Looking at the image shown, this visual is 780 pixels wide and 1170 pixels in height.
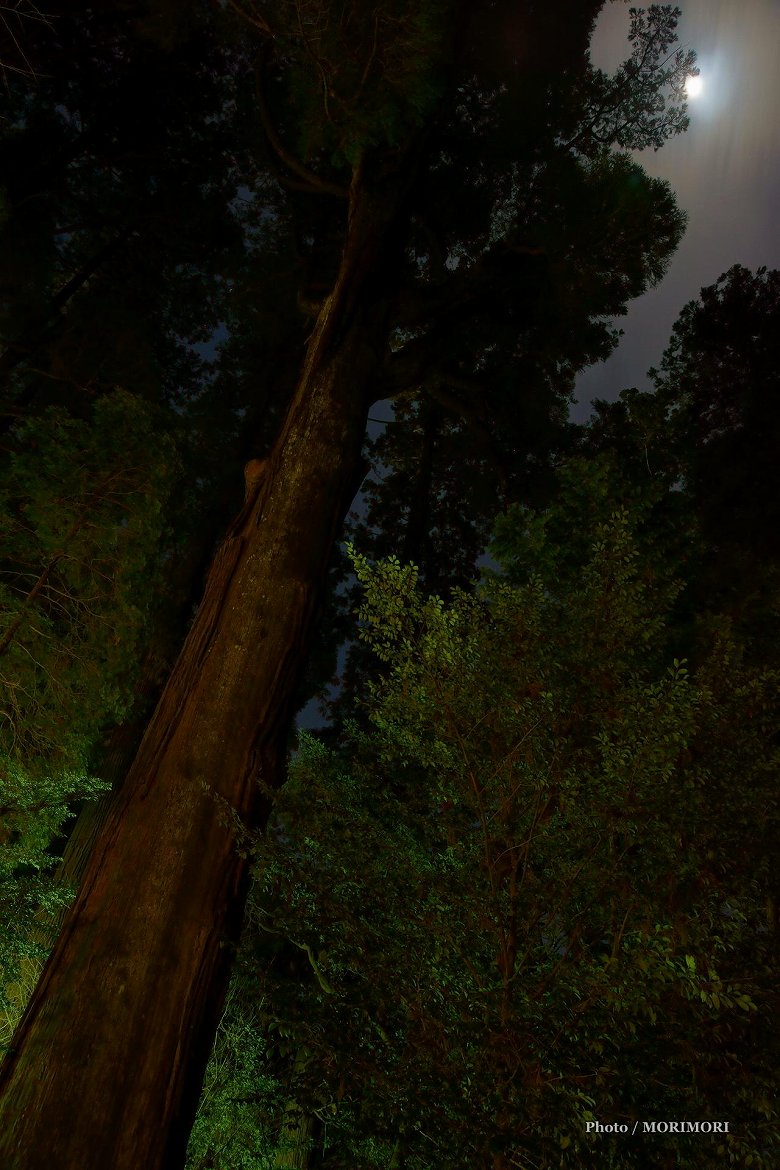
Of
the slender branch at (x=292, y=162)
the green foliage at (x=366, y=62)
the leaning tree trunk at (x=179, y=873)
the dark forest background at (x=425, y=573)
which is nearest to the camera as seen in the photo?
the leaning tree trunk at (x=179, y=873)

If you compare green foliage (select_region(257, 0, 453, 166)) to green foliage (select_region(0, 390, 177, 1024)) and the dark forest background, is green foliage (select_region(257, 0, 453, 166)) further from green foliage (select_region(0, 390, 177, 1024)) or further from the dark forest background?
green foliage (select_region(0, 390, 177, 1024))

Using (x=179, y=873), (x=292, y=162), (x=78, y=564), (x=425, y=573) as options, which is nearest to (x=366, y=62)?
(x=292, y=162)

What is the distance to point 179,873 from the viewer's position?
262 centimetres

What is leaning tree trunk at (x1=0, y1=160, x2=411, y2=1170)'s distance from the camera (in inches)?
83.2

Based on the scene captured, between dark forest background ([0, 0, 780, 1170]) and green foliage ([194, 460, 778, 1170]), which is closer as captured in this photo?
green foliage ([194, 460, 778, 1170])

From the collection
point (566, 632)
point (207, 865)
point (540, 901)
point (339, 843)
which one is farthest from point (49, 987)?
point (566, 632)

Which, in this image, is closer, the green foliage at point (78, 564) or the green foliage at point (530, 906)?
the green foliage at point (530, 906)

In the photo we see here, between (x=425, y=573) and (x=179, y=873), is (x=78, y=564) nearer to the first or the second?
(x=179, y=873)

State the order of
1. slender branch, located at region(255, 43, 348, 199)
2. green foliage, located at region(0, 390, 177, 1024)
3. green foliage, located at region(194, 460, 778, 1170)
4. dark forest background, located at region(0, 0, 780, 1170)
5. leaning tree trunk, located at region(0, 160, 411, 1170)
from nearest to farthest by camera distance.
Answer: leaning tree trunk, located at region(0, 160, 411, 1170) → green foliage, located at region(194, 460, 778, 1170) → dark forest background, located at region(0, 0, 780, 1170) → slender branch, located at region(255, 43, 348, 199) → green foliage, located at region(0, 390, 177, 1024)

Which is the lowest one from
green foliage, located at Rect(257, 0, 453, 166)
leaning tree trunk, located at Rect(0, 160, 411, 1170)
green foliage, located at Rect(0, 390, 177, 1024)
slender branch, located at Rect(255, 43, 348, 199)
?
leaning tree trunk, located at Rect(0, 160, 411, 1170)

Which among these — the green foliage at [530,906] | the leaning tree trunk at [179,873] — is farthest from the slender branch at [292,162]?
the green foliage at [530,906]

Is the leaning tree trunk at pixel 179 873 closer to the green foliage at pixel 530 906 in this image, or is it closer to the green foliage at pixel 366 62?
the green foliage at pixel 530 906

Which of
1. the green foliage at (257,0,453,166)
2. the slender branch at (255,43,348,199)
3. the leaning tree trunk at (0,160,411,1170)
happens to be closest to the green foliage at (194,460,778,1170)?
the leaning tree trunk at (0,160,411,1170)

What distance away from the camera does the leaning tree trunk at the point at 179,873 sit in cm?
211
